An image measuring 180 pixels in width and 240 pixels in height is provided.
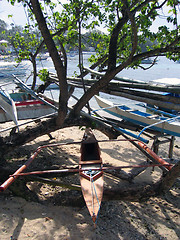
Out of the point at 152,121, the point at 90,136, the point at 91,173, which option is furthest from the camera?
the point at 152,121

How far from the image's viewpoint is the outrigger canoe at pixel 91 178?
338cm

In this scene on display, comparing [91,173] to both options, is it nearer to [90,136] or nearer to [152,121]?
[90,136]

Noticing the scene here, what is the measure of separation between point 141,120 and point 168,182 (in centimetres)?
320

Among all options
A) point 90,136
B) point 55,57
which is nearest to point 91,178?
point 90,136

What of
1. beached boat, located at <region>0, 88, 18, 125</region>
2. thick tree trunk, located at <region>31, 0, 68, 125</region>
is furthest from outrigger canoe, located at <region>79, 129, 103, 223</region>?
beached boat, located at <region>0, 88, 18, 125</region>

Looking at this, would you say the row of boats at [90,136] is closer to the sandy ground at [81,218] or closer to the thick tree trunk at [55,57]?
the thick tree trunk at [55,57]

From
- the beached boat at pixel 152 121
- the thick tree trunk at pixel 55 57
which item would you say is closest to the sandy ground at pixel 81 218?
the beached boat at pixel 152 121

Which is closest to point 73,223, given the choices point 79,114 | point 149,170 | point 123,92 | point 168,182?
point 168,182

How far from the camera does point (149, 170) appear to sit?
7.19 metres

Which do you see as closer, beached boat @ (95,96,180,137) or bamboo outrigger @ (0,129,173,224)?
bamboo outrigger @ (0,129,173,224)

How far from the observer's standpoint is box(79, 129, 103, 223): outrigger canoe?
338 cm

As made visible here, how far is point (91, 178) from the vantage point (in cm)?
388

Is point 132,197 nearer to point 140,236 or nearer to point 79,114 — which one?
point 140,236

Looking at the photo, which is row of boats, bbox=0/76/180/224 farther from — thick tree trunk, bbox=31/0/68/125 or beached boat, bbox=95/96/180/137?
thick tree trunk, bbox=31/0/68/125
